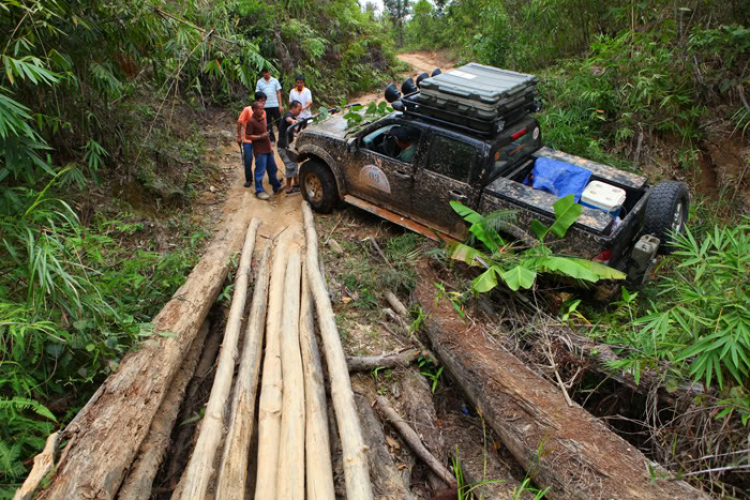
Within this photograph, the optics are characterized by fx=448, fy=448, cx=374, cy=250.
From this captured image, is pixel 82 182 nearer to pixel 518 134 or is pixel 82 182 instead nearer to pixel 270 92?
pixel 270 92

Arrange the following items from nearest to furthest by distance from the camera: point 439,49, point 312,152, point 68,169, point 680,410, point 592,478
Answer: point 592,478, point 680,410, point 68,169, point 312,152, point 439,49

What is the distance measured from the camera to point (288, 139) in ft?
25.4

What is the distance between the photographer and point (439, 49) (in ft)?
58.4

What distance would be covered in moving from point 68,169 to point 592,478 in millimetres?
5529

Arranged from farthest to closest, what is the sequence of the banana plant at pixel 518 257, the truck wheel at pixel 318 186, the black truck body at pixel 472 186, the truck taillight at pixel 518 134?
the truck wheel at pixel 318 186 < the truck taillight at pixel 518 134 < the black truck body at pixel 472 186 < the banana plant at pixel 518 257

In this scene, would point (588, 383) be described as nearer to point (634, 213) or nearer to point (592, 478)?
point (592, 478)

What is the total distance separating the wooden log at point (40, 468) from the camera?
104 inches

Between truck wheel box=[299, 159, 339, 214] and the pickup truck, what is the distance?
0.05 feet

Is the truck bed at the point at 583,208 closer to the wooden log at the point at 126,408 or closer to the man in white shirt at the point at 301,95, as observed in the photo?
the wooden log at the point at 126,408

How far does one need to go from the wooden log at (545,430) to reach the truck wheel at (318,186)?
3.19m

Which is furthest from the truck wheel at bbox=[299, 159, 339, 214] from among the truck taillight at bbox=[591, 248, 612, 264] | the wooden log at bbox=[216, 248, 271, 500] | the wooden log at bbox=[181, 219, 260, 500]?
the truck taillight at bbox=[591, 248, 612, 264]

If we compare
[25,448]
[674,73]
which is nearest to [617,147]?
[674,73]

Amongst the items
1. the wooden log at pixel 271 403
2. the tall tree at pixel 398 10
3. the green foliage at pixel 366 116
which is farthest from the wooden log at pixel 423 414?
the tall tree at pixel 398 10

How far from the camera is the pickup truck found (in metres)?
4.70
